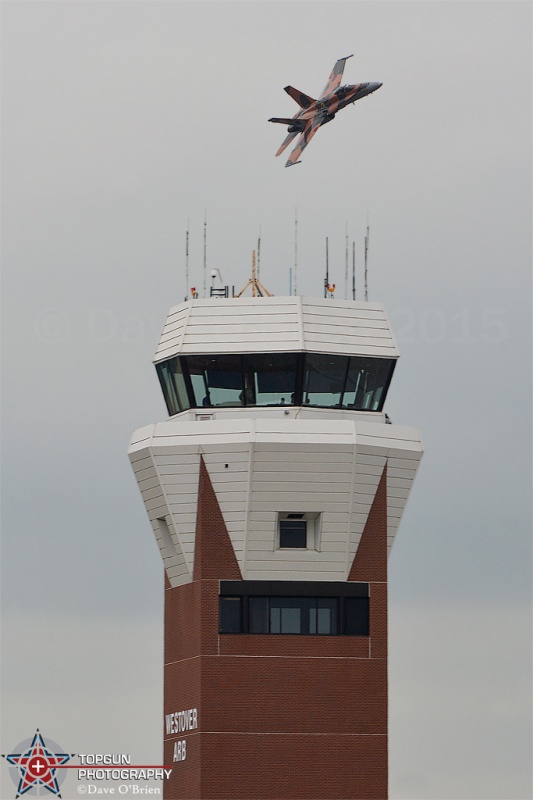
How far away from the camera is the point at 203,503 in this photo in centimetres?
7788

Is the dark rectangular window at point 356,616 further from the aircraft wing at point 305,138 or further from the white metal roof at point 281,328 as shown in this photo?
the aircraft wing at point 305,138

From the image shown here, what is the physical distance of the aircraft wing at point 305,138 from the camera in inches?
3337

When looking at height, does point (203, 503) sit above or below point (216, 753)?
above

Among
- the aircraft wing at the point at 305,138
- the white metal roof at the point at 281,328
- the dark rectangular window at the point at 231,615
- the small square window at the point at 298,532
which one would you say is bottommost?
the dark rectangular window at the point at 231,615

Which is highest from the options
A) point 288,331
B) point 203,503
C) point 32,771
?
point 288,331

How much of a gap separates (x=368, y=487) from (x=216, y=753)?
11.2 meters

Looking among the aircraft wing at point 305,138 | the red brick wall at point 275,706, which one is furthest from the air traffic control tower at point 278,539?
the aircraft wing at point 305,138

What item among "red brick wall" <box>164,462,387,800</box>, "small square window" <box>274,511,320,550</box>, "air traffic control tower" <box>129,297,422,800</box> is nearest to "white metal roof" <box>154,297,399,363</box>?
"air traffic control tower" <box>129,297,422,800</box>

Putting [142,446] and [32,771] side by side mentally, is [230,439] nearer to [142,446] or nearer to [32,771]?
[142,446]

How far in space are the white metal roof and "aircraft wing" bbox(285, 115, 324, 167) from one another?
280 inches

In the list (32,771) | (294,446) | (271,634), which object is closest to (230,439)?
(294,446)

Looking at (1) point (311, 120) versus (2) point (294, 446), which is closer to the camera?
(2) point (294, 446)

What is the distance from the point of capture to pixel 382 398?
80.8 metres

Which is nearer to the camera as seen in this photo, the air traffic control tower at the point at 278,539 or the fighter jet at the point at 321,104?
the air traffic control tower at the point at 278,539
